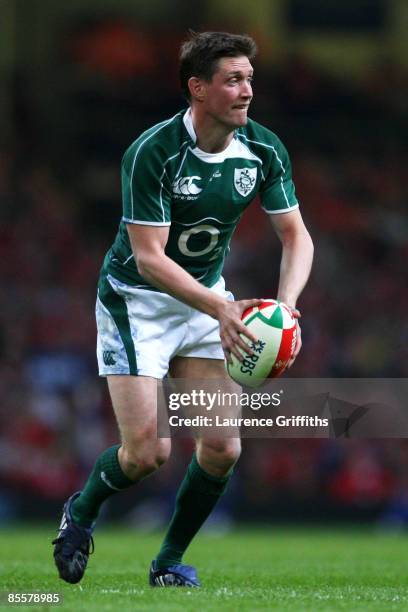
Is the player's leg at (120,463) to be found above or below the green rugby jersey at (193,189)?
below

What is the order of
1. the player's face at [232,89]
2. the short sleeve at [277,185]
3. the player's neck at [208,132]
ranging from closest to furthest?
1. the player's face at [232,89]
2. the player's neck at [208,132]
3. the short sleeve at [277,185]

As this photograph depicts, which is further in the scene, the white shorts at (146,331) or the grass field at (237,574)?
the white shorts at (146,331)

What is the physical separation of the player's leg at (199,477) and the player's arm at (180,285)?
21.6 inches

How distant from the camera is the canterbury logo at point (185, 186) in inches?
221

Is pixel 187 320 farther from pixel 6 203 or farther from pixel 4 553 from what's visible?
pixel 6 203

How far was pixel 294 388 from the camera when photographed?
22.1 feet

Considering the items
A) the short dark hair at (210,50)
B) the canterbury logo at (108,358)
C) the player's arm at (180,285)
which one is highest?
the short dark hair at (210,50)

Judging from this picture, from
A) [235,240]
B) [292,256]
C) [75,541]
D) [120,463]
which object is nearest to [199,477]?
[120,463]

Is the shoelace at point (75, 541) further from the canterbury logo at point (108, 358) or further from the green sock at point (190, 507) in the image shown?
the canterbury logo at point (108, 358)

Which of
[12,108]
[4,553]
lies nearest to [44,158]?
[12,108]

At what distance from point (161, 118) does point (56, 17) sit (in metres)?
2.03

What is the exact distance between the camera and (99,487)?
578 cm

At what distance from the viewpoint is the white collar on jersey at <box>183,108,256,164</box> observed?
5625 mm

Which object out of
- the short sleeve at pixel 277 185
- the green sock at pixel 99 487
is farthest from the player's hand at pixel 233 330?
the green sock at pixel 99 487
